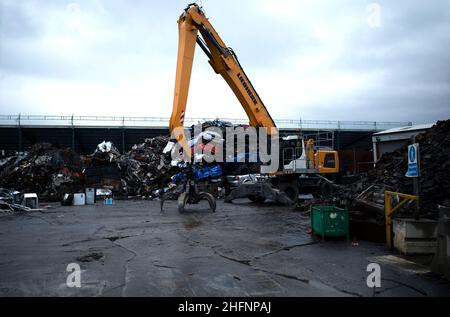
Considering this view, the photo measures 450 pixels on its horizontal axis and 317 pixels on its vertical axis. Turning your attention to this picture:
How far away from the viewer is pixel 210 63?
57.9 feet

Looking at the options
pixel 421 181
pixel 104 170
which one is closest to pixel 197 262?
pixel 421 181

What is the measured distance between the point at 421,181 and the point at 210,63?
11.0 metres

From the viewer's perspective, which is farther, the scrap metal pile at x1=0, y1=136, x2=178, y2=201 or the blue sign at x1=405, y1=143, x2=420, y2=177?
the scrap metal pile at x1=0, y1=136, x2=178, y2=201

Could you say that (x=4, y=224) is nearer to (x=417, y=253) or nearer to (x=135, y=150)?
(x=417, y=253)

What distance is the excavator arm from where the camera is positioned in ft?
47.4

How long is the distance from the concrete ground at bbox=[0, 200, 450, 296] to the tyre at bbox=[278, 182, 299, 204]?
7.06 metres

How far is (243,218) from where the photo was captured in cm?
1255

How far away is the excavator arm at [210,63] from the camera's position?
1446 centimetres

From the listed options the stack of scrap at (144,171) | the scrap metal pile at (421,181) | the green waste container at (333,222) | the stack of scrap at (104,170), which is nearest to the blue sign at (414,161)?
the scrap metal pile at (421,181)

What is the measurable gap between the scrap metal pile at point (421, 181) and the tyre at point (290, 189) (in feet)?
18.5

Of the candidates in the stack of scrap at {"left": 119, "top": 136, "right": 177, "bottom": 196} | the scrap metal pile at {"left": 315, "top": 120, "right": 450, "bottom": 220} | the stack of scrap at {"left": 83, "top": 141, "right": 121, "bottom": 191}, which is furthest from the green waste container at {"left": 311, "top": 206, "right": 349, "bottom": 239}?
the stack of scrap at {"left": 83, "top": 141, "right": 121, "bottom": 191}

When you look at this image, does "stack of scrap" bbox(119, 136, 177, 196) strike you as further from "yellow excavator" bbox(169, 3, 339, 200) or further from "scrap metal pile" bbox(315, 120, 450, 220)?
"scrap metal pile" bbox(315, 120, 450, 220)

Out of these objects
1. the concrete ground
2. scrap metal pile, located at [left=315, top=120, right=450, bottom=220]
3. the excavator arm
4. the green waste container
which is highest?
the excavator arm

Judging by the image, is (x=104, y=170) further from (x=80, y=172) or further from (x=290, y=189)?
(x=290, y=189)
